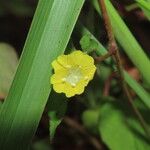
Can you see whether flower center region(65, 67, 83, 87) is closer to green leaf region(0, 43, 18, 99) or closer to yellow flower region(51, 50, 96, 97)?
yellow flower region(51, 50, 96, 97)

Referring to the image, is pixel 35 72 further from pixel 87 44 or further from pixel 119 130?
pixel 119 130

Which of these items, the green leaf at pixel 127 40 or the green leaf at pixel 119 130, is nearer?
the green leaf at pixel 127 40

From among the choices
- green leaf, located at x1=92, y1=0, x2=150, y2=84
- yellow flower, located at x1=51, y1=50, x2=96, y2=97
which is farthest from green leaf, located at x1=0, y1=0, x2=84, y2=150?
green leaf, located at x1=92, y1=0, x2=150, y2=84

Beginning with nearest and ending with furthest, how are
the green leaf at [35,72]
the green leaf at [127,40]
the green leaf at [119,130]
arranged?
the green leaf at [35,72]
the green leaf at [127,40]
the green leaf at [119,130]

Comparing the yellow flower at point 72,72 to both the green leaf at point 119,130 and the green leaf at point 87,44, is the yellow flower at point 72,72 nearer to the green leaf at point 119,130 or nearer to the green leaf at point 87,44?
the green leaf at point 87,44

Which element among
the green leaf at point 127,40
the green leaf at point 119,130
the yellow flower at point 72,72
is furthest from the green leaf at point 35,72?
the green leaf at point 119,130

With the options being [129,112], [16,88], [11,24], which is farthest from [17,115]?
[11,24]

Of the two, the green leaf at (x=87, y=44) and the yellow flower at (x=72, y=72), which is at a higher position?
the green leaf at (x=87, y=44)
